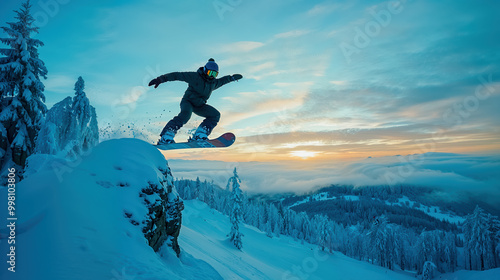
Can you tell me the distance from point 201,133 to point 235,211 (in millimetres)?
29728

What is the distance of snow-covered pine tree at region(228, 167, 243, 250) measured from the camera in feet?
111

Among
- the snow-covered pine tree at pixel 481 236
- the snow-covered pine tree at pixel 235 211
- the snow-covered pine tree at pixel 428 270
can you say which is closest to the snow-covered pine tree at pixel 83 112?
the snow-covered pine tree at pixel 235 211

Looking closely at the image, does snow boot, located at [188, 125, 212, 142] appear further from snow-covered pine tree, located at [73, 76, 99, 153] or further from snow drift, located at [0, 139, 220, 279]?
snow-covered pine tree, located at [73, 76, 99, 153]

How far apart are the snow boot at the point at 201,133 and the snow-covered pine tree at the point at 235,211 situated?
28.7m

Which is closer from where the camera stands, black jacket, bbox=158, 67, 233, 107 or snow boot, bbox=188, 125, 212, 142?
black jacket, bbox=158, 67, 233, 107

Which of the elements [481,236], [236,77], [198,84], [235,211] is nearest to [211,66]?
[198,84]

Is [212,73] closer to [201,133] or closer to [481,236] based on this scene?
[201,133]

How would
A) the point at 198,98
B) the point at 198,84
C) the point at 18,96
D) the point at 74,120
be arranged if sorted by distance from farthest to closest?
1. the point at 74,120
2. the point at 18,96
3. the point at 198,98
4. the point at 198,84

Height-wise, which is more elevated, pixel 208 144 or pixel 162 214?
pixel 208 144

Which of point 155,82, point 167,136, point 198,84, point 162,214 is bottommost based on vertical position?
point 162,214

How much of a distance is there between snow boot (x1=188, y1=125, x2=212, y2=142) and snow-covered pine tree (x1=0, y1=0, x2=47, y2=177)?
1128 centimetres

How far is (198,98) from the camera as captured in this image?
26.5 feet

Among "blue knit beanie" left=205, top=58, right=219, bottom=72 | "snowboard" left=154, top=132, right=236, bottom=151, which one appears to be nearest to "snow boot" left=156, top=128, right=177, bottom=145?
"snowboard" left=154, top=132, right=236, bottom=151

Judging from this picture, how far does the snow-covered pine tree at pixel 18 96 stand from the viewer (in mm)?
12680
